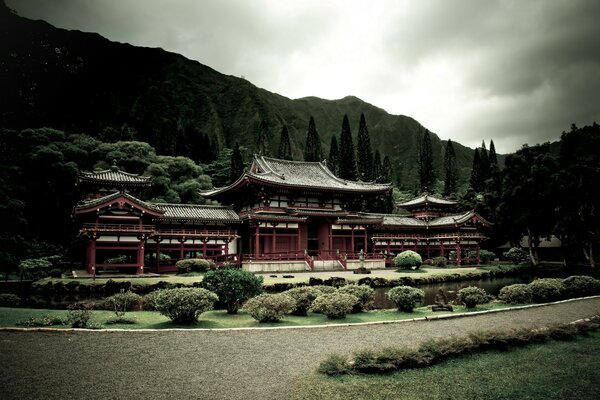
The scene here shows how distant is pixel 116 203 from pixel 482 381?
28553mm

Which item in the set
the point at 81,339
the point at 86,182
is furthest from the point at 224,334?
the point at 86,182

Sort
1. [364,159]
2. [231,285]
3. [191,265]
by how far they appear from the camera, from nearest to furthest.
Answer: [231,285] → [191,265] → [364,159]

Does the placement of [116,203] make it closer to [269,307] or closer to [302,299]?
[302,299]

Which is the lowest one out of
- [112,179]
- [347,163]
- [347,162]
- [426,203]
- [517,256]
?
[517,256]

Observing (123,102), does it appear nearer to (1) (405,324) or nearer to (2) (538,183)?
(2) (538,183)

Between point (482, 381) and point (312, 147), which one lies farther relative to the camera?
point (312, 147)

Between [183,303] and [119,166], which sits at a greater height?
[119,166]

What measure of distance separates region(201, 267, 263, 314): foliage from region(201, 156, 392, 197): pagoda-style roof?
817 inches

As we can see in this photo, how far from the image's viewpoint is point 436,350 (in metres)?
8.76

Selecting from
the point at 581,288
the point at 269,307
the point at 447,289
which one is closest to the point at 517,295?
the point at 581,288

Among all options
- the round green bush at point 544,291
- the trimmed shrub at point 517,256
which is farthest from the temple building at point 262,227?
the round green bush at point 544,291

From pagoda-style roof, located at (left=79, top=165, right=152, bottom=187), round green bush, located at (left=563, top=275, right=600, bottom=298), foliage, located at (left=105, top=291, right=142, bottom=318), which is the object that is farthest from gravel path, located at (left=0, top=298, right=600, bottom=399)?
pagoda-style roof, located at (left=79, top=165, right=152, bottom=187)

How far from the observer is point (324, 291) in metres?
16.7

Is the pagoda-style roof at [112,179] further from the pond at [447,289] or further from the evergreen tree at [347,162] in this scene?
the evergreen tree at [347,162]
